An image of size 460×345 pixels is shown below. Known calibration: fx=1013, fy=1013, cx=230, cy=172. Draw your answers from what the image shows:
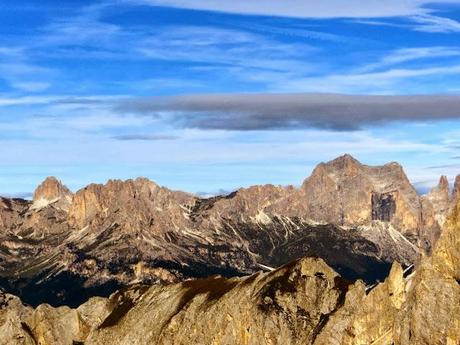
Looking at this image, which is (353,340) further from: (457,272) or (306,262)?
(306,262)

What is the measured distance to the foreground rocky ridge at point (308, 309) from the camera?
10081cm

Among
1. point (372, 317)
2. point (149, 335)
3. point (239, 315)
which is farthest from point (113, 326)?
point (372, 317)

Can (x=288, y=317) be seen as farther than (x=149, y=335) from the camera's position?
No

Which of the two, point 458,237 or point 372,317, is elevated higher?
point 458,237

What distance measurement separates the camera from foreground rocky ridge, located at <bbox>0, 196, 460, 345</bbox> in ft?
331

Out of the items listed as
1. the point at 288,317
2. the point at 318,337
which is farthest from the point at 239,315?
the point at 318,337

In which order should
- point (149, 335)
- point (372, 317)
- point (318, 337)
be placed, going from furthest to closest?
point (149, 335) → point (318, 337) → point (372, 317)

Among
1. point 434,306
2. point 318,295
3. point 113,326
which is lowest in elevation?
point 113,326

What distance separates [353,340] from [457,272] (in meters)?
28.4

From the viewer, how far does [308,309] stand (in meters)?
156

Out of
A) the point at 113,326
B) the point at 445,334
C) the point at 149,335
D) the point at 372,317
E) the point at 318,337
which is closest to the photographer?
the point at 445,334

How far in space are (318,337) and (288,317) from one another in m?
17.3

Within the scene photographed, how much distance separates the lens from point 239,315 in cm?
16162

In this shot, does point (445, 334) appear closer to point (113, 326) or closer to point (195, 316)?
point (195, 316)
